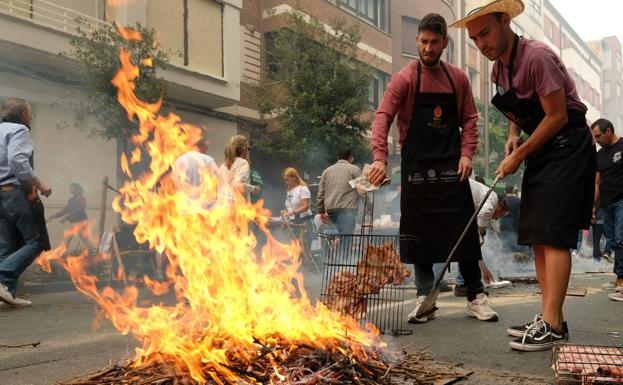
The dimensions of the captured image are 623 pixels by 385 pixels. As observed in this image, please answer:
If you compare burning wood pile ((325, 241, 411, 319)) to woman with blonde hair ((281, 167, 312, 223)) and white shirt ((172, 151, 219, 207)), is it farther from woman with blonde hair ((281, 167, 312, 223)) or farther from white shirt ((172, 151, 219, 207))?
woman with blonde hair ((281, 167, 312, 223))

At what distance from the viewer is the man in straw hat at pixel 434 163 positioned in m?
4.70

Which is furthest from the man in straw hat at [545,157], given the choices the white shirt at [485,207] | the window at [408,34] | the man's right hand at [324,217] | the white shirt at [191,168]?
the window at [408,34]

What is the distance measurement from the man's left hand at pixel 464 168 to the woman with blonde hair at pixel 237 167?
3.48m

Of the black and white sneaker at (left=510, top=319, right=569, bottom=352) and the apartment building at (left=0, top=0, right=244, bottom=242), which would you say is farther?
the apartment building at (left=0, top=0, right=244, bottom=242)

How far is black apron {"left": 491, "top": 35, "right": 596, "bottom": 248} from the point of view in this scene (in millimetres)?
3777

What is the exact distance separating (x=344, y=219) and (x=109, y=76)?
234 inches

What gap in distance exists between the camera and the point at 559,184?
3809 mm

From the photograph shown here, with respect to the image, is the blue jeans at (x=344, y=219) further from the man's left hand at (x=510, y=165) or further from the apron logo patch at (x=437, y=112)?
the man's left hand at (x=510, y=165)

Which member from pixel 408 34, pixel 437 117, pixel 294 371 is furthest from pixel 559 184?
pixel 408 34

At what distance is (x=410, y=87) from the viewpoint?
186 inches

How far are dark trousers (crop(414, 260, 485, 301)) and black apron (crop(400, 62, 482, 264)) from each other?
0.41 ft

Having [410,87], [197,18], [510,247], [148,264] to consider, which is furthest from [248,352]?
[197,18]

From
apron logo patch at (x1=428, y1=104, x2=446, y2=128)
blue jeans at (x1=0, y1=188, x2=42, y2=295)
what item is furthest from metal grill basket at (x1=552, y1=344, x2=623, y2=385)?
blue jeans at (x1=0, y1=188, x2=42, y2=295)

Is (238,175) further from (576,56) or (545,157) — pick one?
(576,56)
